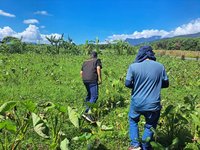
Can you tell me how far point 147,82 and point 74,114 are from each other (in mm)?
1390

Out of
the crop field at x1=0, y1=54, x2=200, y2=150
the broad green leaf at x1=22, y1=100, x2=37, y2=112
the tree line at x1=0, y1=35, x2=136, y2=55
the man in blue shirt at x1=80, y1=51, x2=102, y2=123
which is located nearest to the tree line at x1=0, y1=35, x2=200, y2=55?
the tree line at x1=0, y1=35, x2=136, y2=55

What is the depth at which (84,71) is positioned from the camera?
Answer: 9148 millimetres

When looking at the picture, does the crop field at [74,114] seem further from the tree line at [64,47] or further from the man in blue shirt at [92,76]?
the tree line at [64,47]

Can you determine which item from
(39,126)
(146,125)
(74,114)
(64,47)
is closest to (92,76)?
(146,125)

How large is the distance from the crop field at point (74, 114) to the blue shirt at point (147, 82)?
0.52m

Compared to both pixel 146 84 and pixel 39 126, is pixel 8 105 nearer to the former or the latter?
pixel 39 126

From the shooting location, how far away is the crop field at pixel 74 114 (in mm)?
5473

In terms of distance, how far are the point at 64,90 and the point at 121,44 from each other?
2448 centimetres

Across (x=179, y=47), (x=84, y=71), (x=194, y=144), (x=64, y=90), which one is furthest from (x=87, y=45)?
(x=179, y=47)

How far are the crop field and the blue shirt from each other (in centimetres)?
52

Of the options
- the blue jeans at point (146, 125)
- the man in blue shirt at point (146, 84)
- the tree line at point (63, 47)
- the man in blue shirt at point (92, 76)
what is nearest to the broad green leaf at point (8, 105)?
the man in blue shirt at point (146, 84)

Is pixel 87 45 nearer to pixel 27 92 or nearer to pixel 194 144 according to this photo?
pixel 27 92

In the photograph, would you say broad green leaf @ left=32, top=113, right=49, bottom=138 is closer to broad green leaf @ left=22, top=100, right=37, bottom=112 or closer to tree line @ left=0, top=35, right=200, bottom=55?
broad green leaf @ left=22, top=100, right=37, bottom=112

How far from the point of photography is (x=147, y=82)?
611cm
